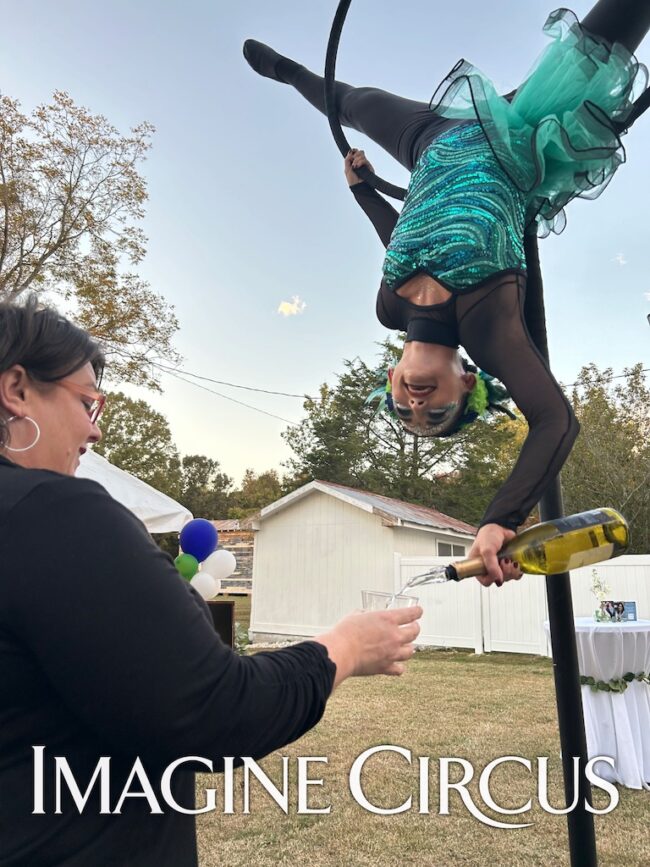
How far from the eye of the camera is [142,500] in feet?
17.1

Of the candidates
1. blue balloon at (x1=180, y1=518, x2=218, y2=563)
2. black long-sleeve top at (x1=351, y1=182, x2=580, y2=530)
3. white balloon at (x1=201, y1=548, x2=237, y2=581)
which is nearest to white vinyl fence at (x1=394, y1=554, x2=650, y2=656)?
white balloon at (x1=201, y1=548, x2=237, y2=581)

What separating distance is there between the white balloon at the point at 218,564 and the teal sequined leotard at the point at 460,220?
261 centimetres

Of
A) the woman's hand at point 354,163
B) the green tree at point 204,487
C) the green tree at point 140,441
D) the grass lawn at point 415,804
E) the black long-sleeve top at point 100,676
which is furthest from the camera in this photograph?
the green tree at point 204,487

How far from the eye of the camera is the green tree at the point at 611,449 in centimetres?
1224

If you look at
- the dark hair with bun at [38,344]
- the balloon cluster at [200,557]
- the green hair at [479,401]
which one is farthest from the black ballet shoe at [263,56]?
the balloon cluster at [200,557]

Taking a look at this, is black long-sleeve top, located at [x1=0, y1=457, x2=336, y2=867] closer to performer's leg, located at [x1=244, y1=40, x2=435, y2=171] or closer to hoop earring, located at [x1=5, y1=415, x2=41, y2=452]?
hoop earring, located at [x1=5, y1=415, x2=41, y2=452]

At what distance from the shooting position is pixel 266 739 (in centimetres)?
69

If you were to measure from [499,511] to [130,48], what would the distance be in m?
5.01

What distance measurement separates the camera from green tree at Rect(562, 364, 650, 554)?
1224 cm

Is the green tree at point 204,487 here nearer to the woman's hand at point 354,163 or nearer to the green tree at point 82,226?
the green tree at point 82,226

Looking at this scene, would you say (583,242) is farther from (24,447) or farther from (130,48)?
(130,48)

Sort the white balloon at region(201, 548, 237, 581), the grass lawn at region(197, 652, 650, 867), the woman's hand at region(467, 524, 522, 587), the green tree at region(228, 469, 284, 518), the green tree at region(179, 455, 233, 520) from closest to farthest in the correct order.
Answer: the woman's hand at region(467, 524, 522, 587) → the grass lawn at region(197, 652, 650, 867) → the white balloon at region(201, 548, 237, 581) → the green tree at region(228, 469, 284, 518) → the green tree at region(179, 455, 233, 520)

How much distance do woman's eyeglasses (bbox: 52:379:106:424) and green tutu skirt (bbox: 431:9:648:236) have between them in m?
0.99

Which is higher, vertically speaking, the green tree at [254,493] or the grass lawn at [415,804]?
the green tree at [254,493]
